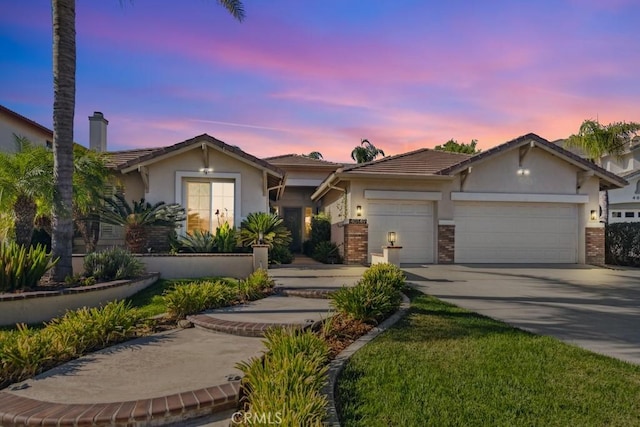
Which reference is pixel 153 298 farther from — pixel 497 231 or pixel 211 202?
pixel 497 231

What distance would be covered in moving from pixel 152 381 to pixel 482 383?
11.0 feet

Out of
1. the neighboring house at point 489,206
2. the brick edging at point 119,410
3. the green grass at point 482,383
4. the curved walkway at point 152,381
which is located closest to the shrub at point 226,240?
the neighboring house at point 489,206

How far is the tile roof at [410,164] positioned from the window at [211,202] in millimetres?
4512

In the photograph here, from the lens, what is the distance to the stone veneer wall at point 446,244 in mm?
15828

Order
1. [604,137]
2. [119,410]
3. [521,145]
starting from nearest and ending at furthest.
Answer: [119,410]
[521,145]
[604,137]

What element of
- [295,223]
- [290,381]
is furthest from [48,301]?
[295,223]

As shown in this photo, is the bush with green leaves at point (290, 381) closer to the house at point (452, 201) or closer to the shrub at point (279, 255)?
the shrub at point (279, 255)

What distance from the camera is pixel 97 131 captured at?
17.4 metres

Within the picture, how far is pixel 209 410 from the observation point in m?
3.47

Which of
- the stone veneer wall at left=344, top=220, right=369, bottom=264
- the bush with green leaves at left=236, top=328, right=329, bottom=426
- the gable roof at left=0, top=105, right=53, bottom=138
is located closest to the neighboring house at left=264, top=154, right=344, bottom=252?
the stone veneer wall at left=344, top=220, right=369, bottom=264

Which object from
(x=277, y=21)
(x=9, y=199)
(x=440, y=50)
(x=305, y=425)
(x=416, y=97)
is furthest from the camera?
(x=416, y=97)

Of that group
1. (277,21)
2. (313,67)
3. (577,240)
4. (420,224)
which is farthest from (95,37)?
(577,240)

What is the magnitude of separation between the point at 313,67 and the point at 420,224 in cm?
753

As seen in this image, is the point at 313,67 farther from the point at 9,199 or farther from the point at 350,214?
the point at 9,199
